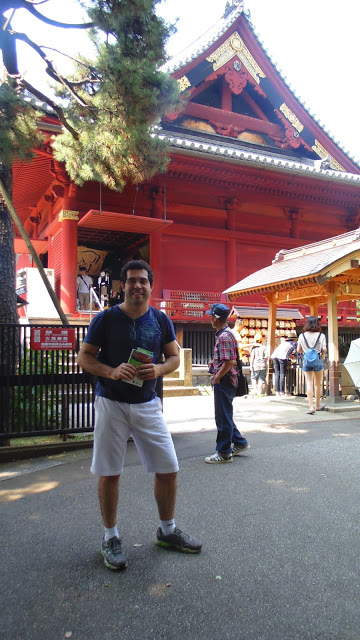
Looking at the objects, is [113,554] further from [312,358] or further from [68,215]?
[68,215]

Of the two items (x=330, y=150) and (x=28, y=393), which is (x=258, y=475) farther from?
(x=330, y=150)

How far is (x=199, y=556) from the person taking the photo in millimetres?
2613

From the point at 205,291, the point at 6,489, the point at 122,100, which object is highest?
the point at 122,100

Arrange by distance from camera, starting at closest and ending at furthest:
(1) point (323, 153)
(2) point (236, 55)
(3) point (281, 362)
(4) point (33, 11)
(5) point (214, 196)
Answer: (4) point (33, 11), (3) point (281, 362), (5) point (214, 196), (2) point (236, 55), (1) point (323, 153)

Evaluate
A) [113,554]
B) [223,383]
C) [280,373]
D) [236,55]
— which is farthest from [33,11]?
[236,55]

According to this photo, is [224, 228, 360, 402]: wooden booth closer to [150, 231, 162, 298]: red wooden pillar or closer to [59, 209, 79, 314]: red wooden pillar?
[150, 231, 162, 298]: red wooden pillar

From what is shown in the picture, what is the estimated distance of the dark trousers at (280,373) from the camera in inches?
384

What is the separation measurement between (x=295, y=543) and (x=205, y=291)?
36.6ft

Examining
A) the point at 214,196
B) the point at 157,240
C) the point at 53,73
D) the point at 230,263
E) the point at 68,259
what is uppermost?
the point at 214,196

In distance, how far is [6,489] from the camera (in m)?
3.95

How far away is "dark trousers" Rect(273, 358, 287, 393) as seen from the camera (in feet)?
32.0

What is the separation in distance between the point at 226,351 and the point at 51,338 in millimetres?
2155

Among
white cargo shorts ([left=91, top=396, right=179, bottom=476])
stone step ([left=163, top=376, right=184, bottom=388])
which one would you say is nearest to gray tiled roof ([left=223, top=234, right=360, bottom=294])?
stone step ([left=163, top=376, right=184, bottom=388])

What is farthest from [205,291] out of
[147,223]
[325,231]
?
[325,231]
